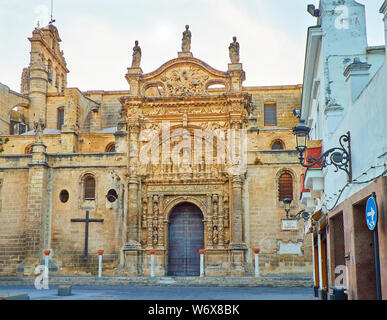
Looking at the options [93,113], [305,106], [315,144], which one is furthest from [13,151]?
[315,144]

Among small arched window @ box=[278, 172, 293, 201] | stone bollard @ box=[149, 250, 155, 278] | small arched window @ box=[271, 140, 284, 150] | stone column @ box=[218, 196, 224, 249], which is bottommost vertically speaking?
stone bollard @ box=[149, 250, 155, 278]

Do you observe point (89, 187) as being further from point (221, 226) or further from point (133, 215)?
point (221, 226)

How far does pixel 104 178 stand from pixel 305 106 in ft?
41.3

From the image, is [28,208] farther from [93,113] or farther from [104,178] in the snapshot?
[93,113]

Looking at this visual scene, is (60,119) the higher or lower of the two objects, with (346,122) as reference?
higher

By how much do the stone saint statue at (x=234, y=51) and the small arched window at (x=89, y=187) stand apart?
10.3m

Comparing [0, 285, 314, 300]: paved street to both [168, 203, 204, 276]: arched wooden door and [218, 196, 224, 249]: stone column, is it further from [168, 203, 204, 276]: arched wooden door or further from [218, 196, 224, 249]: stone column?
[168, 203, 204, 276]: arched wooden door

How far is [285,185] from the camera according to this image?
27.8 m

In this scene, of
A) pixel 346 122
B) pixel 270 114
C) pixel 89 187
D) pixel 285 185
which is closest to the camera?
pixel 346 122

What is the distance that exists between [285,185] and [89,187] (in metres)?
10.8

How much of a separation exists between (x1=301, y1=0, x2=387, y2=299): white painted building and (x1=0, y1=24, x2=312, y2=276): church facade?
7924 millimetres

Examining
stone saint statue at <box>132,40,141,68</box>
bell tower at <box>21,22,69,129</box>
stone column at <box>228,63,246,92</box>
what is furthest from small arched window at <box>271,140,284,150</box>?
bell tower at <box>21,22,69,129</box>

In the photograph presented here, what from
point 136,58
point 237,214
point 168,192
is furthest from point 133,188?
point 136,58

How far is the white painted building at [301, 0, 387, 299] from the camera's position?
884cm
